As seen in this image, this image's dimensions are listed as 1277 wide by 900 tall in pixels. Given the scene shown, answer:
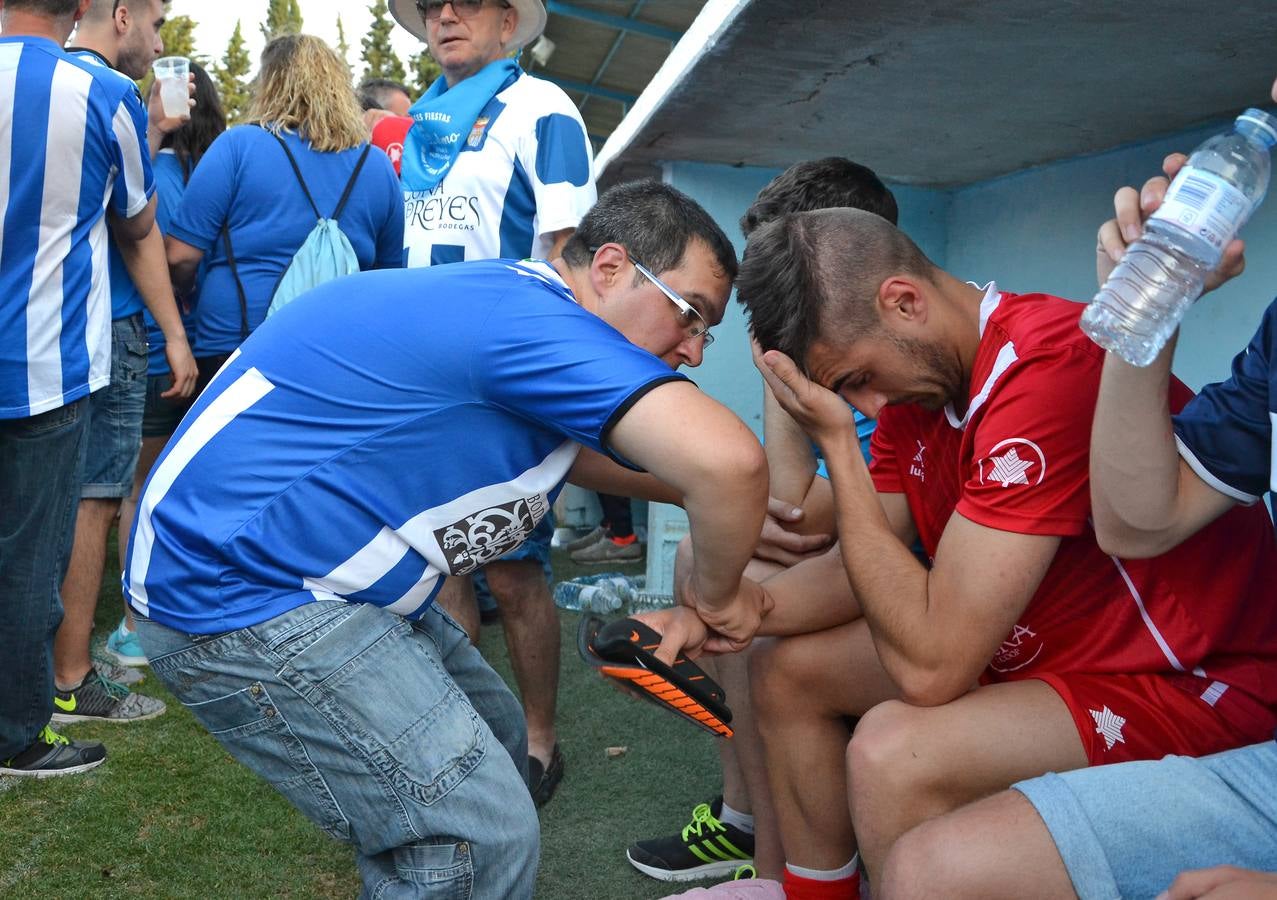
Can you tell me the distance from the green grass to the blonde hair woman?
5.00ft

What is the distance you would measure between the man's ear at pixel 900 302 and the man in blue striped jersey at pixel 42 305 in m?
2.31

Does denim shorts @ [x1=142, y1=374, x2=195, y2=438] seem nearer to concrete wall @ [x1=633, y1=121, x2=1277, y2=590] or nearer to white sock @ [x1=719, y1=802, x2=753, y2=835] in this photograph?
concrete wall @ [x1=633, y1=121, x2=1277, y2=590]

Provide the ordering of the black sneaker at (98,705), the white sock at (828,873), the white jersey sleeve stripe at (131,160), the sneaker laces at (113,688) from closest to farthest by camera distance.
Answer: the white sock at (828,873), the white jersey sleeve stripe at (131,160), the black sneaker at (98,705), the sneaker laces at (113,688)

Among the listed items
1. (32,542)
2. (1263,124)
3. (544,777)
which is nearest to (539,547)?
(544,777)

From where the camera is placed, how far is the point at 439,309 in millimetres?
1988

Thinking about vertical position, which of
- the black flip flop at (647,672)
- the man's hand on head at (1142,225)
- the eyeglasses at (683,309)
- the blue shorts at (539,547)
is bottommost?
the blue shorts at (539,547)

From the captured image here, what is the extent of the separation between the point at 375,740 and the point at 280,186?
2.64 metres

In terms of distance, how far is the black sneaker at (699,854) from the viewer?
2.97 metres

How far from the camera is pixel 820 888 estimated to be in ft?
7.87

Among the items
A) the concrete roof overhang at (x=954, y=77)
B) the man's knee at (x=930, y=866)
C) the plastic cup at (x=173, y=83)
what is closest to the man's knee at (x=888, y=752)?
the man's knee at (x=930, y=866)

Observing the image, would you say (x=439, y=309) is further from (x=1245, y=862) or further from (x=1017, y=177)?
(x=1017, y=177)

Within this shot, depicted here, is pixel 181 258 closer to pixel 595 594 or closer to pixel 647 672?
pixel 595 594

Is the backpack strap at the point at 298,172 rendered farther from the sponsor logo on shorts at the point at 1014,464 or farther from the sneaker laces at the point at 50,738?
the sponsor logo on shorts at the point at 1014,464

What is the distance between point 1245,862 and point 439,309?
4.88 feet
